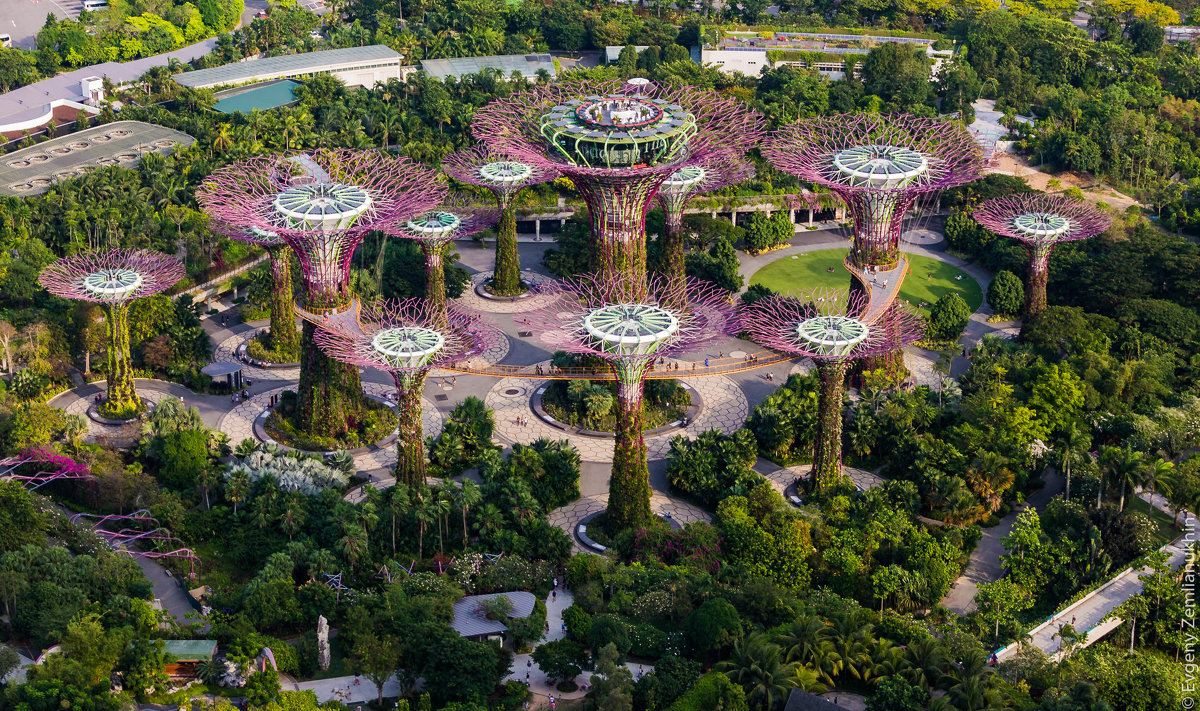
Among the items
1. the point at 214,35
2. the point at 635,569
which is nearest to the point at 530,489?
the point at 635,569

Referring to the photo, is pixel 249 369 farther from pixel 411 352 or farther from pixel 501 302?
pixel 411 352

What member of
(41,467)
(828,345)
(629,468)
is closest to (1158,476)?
(828,345)

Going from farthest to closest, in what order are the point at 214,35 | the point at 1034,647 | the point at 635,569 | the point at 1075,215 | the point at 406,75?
the point at 214,35, the point at 406,75, the point at 1075,215, the point at 635,569, the point at 1034,647

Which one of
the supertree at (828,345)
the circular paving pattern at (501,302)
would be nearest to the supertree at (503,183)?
the circular paving pattern at (501,302)

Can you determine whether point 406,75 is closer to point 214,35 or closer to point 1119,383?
point 214,35

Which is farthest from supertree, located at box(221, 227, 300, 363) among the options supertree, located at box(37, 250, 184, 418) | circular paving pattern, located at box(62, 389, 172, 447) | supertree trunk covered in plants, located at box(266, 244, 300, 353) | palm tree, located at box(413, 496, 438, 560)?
palm tree, located at box(413, 496, 438, 560)

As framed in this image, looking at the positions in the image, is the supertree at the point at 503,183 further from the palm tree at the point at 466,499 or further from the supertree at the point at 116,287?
the palm tree at the point at 466,499
